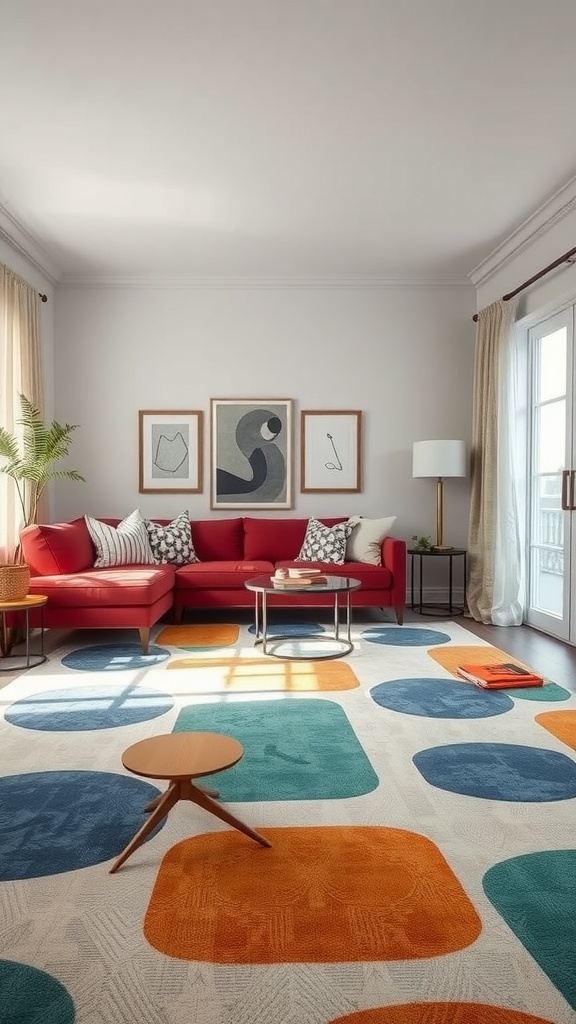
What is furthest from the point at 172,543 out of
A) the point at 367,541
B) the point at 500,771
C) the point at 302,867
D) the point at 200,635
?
the point at 302,867

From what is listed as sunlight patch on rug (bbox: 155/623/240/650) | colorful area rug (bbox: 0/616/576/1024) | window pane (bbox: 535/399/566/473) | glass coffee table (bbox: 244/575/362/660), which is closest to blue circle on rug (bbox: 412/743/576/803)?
colorful area rug (bbox: 0/616/576/1024)

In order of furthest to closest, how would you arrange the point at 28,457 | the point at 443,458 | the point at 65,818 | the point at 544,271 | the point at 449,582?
the point at 449,582, the point at 443,458, the point at 28,457, the point at 544,271, the point at 65,818

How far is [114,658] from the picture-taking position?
4.62 m

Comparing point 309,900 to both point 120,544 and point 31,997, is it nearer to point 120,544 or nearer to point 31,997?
point 31,997

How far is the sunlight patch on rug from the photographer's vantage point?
5.02 metres

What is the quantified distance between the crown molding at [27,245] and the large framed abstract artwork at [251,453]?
1860mm

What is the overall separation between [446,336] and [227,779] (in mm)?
5344

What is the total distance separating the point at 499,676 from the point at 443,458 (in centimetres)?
270

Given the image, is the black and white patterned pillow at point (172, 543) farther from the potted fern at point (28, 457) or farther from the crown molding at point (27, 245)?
the crown molding at point (27, 245)

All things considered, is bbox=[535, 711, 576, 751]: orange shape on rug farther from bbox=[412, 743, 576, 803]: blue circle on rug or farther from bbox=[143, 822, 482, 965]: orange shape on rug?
bbox=[143, 822, 482, 965]: orange shape on rug

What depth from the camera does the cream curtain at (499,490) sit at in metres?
5.83

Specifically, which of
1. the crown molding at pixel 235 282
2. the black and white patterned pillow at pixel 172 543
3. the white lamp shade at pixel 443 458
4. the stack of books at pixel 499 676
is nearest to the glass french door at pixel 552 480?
the white lamp shade at pixel 443 458

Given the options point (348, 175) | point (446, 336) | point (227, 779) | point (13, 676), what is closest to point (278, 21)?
point (348, 175)

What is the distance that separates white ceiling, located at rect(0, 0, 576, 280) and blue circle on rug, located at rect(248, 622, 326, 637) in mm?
3163
